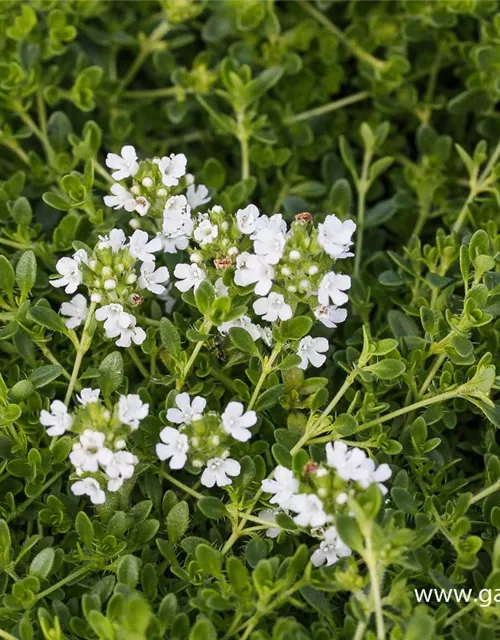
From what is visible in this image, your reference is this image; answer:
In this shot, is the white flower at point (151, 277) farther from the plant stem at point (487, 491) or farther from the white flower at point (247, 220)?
the plant stem at point (487, 491)

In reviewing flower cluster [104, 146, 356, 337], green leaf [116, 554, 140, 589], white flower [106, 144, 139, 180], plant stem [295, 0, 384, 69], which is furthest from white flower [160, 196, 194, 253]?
plant stem [295, 0, 384, 69]

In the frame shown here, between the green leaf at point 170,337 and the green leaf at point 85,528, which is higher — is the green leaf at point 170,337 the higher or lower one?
the higher one

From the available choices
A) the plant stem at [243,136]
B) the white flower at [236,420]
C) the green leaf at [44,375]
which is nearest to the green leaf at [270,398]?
the white flower at [236,420]

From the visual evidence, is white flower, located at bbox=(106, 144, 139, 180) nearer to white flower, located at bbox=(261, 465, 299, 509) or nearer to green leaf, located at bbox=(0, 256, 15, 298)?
green leaf, located at bbox=(0, 256, 15, 298)

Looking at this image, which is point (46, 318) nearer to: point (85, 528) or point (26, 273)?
point (26, 273)

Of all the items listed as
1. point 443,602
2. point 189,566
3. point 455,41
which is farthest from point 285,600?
point 455,41

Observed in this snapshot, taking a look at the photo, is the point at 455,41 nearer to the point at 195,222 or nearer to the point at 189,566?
the point at 195,222

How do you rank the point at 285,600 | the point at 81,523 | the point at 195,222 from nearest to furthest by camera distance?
the point at 285,600 → the point at 81,523 → the point at 195,222
